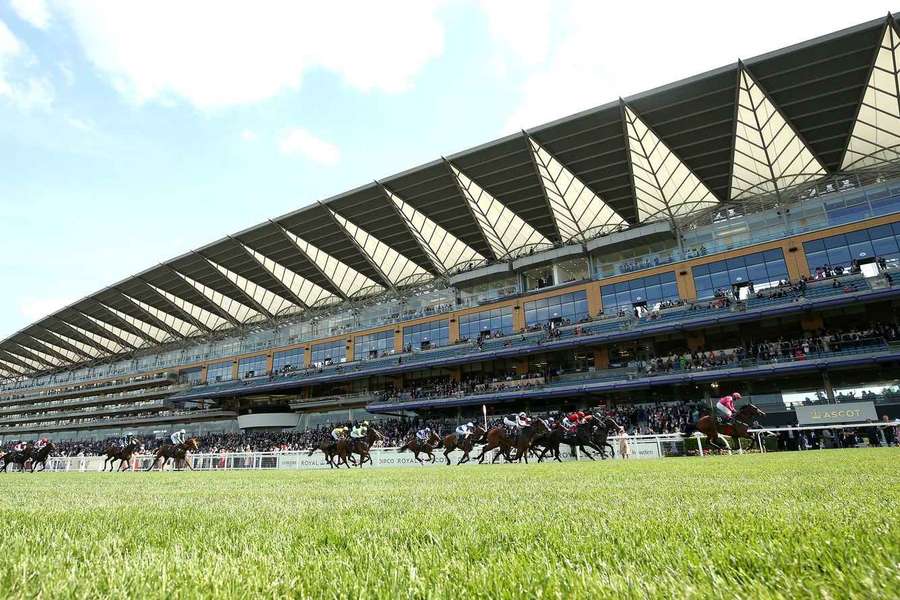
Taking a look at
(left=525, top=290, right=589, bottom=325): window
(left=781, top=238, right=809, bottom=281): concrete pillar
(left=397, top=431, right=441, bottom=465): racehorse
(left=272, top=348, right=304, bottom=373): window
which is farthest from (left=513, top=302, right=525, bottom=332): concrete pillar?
(left=272, top=348, right=304, bottom=373): window

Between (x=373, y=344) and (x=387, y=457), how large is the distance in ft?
100.0

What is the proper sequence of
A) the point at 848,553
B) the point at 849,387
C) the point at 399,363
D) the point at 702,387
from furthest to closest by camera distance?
the point at 399,363 < the point at 702,387 < the point at 849,387 < the point at 848,553

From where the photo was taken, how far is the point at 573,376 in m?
37.5

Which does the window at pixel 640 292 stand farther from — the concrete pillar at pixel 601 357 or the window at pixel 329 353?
the window at pixel 329 353

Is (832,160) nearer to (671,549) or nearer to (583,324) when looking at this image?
(583,324)

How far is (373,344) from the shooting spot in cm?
5375

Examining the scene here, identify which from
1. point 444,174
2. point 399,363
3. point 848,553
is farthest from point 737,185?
point 848,553

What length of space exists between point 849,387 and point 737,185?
52.2 feet

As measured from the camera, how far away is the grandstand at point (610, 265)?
99.1 feet

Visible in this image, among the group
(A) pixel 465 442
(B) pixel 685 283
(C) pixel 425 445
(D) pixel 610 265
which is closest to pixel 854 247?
(B) pixel 685 283

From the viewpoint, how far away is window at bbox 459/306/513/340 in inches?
1809

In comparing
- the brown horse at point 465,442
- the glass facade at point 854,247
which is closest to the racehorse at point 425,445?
the brown horse at point 465,442

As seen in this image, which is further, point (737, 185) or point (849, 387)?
point (737, 185)

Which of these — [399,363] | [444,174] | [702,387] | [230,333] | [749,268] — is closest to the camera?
[702,387]
